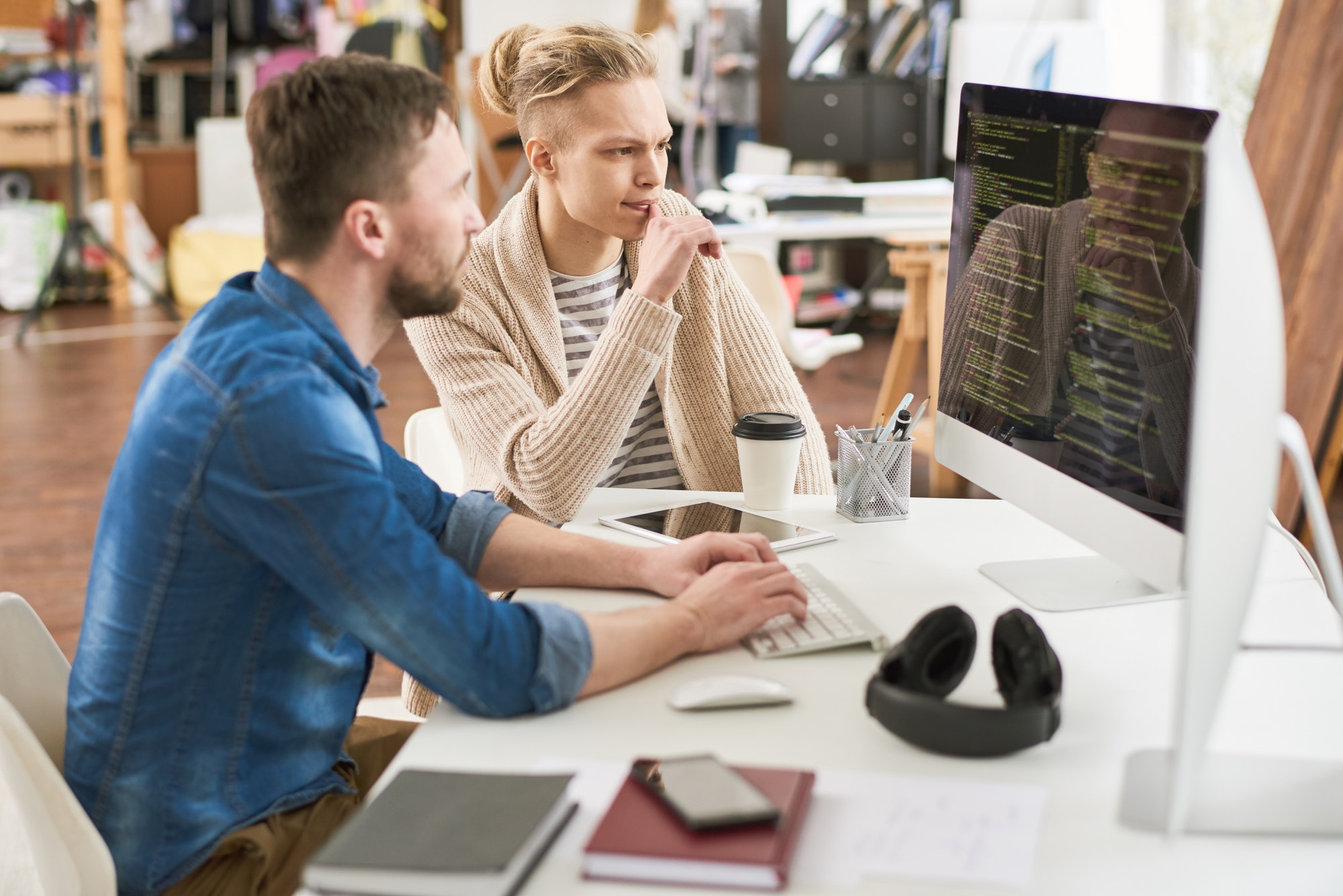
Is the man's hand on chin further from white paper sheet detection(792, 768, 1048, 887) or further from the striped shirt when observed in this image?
the striped shirt

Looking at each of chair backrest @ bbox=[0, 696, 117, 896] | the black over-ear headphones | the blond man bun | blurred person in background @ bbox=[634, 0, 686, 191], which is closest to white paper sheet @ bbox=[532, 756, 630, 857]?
the black over-ear headphones

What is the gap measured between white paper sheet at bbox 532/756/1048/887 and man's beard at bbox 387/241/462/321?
16.8 inches

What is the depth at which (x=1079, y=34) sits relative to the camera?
6023mm

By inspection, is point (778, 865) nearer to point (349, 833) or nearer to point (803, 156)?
point (349, 833)

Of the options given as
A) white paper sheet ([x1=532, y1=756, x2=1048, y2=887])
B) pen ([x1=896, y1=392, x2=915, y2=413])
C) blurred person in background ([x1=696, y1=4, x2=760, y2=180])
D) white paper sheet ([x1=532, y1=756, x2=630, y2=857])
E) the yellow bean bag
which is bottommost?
the yellow bean bag

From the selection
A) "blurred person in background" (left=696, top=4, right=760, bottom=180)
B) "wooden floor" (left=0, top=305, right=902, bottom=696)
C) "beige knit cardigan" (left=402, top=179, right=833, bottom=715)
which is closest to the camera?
"beige knit cardigan" (left=402, top=179, right=833, bottom=715)

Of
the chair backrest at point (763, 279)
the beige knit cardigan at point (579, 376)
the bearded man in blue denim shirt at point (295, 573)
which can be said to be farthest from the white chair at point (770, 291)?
the bearded man in blue denim shirt at point (295, 573)

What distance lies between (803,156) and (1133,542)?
551 cm

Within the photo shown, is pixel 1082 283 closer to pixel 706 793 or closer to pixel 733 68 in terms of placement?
pixel 706 793

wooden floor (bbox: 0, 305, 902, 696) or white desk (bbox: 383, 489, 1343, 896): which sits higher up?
white desk (bbox: 383, 489, 1343, 896)

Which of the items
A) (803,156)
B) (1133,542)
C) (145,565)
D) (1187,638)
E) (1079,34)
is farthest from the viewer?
(803,156)

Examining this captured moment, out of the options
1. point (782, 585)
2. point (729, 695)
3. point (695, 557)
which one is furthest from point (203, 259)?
point (729, 695)

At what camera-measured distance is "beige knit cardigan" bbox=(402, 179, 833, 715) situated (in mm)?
1563

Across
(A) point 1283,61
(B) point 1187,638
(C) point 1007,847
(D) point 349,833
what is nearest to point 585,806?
(D) point 349,833
